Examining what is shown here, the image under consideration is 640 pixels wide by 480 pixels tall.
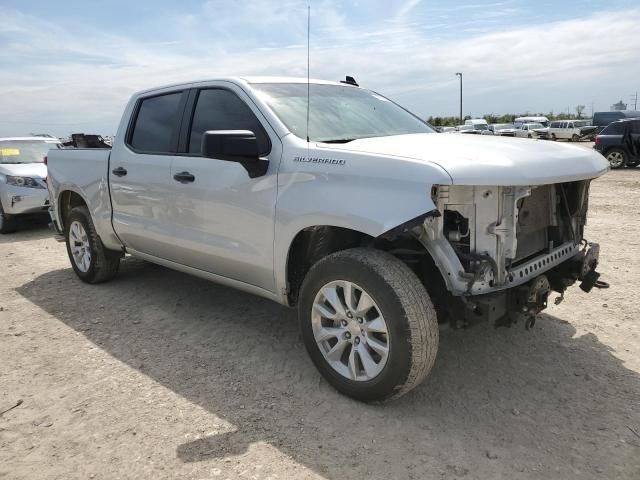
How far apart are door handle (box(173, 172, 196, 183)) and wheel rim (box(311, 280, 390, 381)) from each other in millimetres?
1391

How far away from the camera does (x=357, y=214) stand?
2.85 metres

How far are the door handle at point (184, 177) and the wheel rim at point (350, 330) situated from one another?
1.39 metres

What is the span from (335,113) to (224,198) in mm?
975

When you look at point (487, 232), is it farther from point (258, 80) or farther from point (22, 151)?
point (22, 151)

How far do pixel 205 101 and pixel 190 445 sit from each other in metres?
2.44

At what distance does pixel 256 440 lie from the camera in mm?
2789

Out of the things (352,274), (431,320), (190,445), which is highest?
(352,274)

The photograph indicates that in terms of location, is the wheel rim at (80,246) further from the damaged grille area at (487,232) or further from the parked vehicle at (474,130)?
the damaged grille area at (487,232)

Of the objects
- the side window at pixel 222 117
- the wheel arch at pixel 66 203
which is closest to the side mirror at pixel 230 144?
the side window at pixel 222 117

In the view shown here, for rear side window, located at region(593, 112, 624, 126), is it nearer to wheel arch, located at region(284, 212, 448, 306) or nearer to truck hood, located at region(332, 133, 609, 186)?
truck hood, located at region(332, 133, 609, 186)

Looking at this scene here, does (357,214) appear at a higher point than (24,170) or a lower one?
lower

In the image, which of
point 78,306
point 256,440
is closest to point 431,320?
point 256,440

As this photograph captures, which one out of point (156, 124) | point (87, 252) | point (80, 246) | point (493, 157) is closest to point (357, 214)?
point (493, 157)

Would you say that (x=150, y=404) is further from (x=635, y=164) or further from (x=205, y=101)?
Result: (x=635, y=164)
